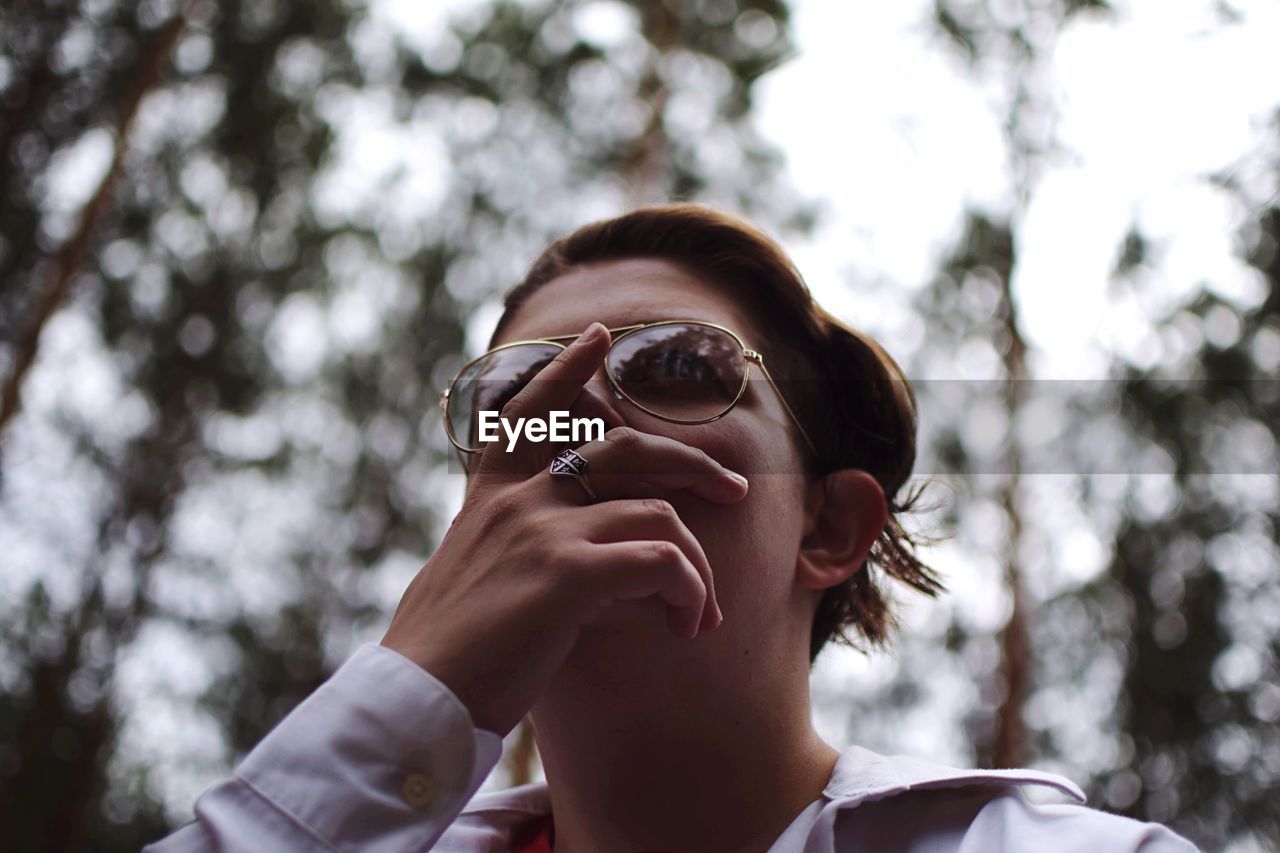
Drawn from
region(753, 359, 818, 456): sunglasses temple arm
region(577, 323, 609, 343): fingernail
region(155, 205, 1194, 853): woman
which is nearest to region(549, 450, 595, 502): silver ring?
region(155, 205, 1194, 853): woman

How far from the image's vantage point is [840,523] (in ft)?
6.97

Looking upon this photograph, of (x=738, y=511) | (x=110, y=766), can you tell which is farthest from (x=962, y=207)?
(x=110, y=766)

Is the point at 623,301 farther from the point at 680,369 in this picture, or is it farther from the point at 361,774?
the point at 361,774

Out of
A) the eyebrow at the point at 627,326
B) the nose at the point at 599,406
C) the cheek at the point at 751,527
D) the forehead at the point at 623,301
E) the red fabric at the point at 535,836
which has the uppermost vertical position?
the forehead at the point at 623,301

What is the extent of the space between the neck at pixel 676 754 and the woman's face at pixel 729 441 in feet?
0.31

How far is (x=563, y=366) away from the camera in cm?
158

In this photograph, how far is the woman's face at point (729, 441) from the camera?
172cm

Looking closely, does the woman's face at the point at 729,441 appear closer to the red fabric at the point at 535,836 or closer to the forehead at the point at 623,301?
the forehead at the point at 623,301

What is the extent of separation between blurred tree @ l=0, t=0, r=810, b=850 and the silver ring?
783cm

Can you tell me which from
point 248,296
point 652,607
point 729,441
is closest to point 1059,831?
point 652,607

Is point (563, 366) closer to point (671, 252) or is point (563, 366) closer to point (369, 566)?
point (671, 252)

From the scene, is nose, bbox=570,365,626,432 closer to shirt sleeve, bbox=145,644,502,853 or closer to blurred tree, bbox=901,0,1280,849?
shirt sleeve, bbox=145,644,502,853

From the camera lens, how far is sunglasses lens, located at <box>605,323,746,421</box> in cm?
183

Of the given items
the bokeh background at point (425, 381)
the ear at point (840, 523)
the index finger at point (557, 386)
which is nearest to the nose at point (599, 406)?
the index finger at point (557, 386)
